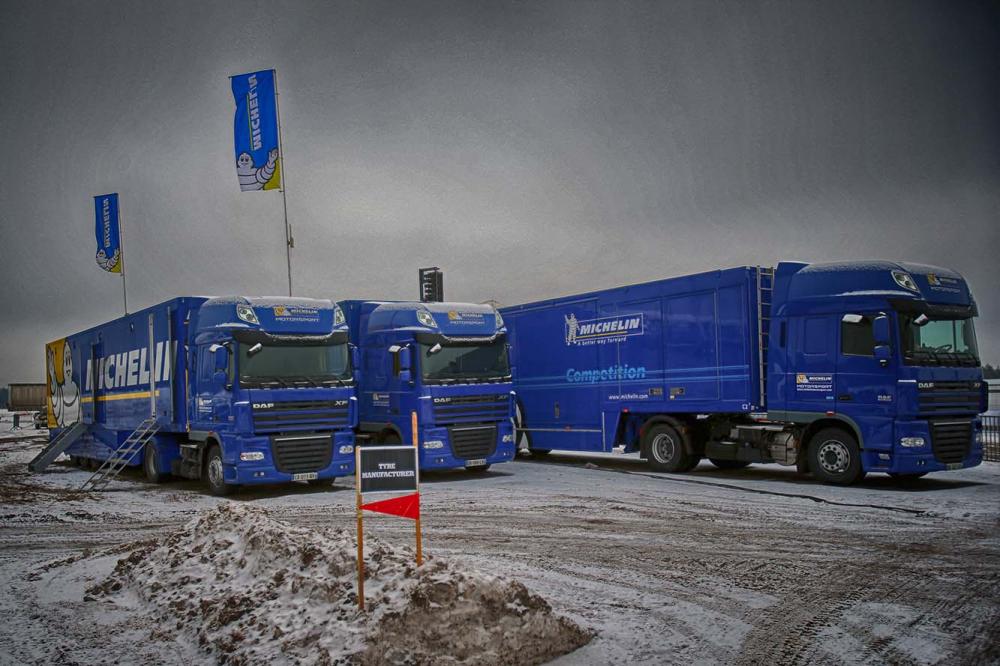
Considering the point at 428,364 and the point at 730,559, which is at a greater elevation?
the point at 428,364

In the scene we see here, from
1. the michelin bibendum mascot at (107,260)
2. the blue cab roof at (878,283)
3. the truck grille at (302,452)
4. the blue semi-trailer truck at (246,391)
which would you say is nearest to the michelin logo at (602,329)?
the blue cab roof at (878,283)

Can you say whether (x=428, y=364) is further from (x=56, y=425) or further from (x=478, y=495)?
(x=56, y=425)

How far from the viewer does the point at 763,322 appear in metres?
16.4

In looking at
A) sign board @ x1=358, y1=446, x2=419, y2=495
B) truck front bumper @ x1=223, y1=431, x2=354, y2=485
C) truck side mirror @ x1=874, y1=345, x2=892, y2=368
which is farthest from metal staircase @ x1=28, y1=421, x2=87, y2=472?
truck side mirror @ x1=874, y1=345, x2=892, y2=368

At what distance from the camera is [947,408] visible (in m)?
14.7

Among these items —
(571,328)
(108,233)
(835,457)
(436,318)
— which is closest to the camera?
(835,457)

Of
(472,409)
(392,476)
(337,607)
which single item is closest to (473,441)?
(472,409)

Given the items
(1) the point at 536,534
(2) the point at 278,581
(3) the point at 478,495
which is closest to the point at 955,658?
(2) the point at 278,581

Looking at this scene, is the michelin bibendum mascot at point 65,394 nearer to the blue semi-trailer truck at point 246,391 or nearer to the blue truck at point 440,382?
the blue semi-trailer truck at point 246,391

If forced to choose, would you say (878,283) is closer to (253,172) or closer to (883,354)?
(883,354)

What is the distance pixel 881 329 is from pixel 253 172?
60.6 ft

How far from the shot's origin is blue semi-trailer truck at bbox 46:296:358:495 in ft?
49.6

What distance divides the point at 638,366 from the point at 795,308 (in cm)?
387

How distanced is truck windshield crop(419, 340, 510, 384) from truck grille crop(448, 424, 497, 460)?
0.96 m
